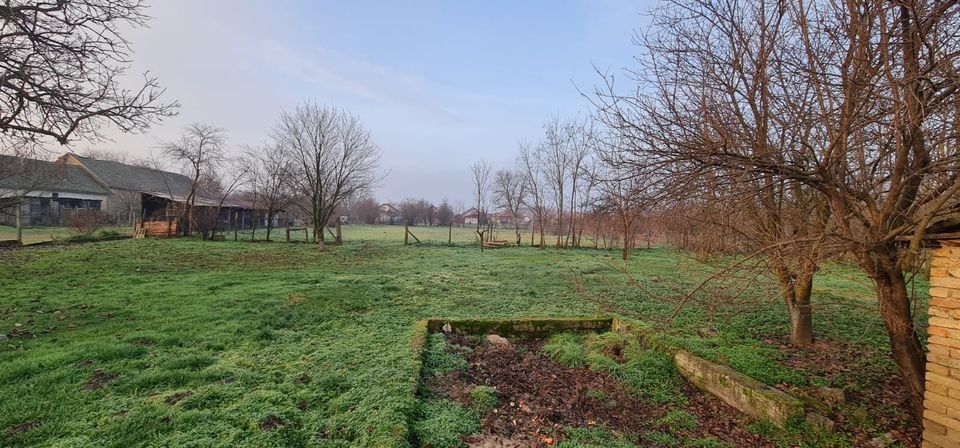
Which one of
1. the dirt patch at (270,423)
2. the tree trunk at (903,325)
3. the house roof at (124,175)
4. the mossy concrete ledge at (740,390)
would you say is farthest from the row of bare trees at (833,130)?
the house roof at (124,175)

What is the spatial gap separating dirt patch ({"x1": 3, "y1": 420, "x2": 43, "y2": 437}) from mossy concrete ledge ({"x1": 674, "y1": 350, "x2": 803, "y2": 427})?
5456 millimetres

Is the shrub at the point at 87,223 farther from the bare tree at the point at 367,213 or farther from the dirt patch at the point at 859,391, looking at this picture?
the bare tree at the point at 367,213

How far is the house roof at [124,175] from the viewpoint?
3056 centimetres

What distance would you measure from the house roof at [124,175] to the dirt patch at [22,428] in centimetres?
3209

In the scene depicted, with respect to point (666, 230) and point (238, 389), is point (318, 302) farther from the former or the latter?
point (666, 230)

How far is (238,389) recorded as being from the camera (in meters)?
3.41

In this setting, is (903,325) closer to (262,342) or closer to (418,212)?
(262,342)

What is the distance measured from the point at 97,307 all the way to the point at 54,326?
3.29 ft

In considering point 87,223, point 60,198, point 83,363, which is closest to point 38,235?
point 87,223

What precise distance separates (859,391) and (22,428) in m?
6.73

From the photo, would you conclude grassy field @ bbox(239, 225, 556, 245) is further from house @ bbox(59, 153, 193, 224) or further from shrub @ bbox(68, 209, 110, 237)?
house @ bbox(59, 153, 193, 224)

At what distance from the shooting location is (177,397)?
10.6 ft

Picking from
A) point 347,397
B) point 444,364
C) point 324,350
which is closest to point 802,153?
point 444,364

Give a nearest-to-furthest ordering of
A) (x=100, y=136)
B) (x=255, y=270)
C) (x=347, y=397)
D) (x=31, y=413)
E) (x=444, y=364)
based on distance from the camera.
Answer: (x=31, y=413), (x=347, y=397), (x=444, y=364), (x=100, y=136), (x=255, y=270)
